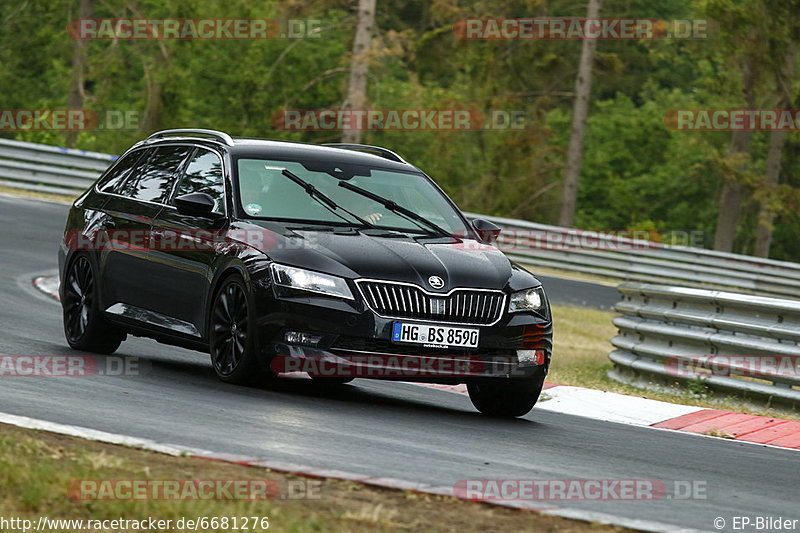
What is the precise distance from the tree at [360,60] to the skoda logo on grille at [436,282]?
2376 centimetres

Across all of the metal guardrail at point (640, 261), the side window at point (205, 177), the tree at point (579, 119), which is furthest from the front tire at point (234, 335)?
the tree at point (579, 119)

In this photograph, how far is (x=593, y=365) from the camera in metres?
16.1

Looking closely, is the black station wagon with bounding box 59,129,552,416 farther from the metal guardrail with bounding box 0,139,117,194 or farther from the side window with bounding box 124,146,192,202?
the metal guardrail with bounding box 0,139,117,194

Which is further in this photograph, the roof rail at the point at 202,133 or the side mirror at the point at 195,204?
the roof rail at the point at 202,133

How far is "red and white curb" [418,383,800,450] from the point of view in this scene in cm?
975

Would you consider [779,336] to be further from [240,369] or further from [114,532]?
[114,532]

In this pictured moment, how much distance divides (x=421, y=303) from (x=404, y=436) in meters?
1.20

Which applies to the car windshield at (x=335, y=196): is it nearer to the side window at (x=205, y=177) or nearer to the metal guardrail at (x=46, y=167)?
the side window at (x=205, y=177)

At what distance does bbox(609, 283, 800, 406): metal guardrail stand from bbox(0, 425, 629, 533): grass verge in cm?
650

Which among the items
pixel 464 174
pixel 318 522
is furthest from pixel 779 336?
pixel 464 174

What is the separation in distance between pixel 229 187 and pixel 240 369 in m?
1.40

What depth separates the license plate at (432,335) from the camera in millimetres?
8719

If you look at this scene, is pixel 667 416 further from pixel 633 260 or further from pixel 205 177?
pixel 633 260

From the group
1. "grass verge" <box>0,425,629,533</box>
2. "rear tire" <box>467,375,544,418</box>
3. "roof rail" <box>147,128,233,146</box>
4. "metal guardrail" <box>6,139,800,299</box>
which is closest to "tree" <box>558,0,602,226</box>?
"metal guardrail" <box>6,139,800,299</box>
